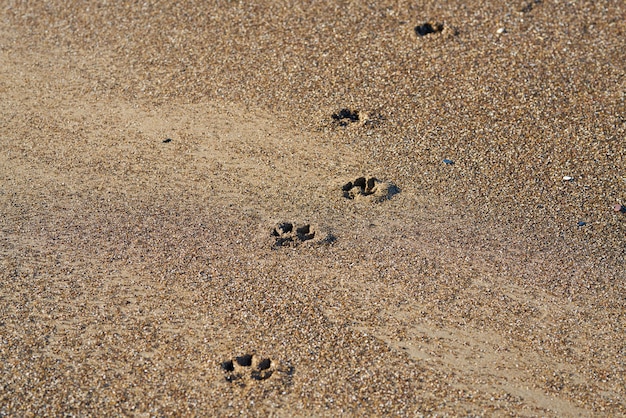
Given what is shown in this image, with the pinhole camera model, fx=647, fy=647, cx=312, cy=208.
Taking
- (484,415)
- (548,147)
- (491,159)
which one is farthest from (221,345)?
(548,147)

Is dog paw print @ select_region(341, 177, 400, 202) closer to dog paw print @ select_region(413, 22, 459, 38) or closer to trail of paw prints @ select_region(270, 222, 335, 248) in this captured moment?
trail of paw prints @ select_region(270, 222, 335, 248)

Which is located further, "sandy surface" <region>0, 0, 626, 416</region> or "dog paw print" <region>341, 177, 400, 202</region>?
"dog paw print" <region>341, 177, 400, 202</region>

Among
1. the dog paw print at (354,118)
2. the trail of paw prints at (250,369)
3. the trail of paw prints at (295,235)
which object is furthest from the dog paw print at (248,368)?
the dog paw print at (354,118)

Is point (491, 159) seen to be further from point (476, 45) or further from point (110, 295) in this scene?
point (110, 295)

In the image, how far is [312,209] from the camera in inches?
205

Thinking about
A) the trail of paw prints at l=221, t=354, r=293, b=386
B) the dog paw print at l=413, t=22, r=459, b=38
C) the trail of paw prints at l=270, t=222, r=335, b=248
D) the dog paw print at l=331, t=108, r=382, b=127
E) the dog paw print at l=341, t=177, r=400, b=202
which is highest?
the dog paw print at l=413, t=22, r=459, b=38

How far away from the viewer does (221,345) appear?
399 cm

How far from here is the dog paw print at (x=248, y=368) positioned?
12.4ft

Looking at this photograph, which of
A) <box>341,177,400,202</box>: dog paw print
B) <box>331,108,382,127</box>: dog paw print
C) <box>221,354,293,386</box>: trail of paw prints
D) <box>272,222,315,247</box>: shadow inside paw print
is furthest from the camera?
<box>331,108,382,127</box>: dog paw print

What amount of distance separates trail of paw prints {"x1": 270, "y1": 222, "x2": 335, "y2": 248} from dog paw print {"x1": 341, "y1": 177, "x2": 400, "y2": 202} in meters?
0.59

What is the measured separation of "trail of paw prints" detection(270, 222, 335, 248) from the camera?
4.86 m

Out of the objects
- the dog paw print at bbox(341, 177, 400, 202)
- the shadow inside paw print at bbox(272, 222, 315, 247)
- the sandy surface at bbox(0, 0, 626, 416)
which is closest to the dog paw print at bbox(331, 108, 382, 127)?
the sandy surface at bbox(0, 0, 626, 416)

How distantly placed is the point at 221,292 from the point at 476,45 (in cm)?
399

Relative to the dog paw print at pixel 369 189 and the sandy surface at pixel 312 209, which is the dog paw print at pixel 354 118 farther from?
the dog paw print at pixel 369 189
